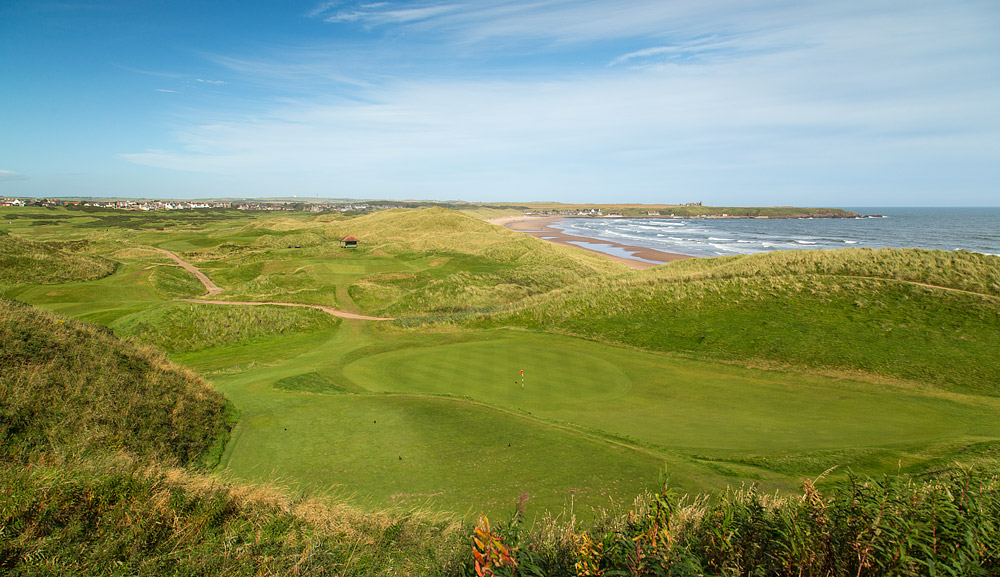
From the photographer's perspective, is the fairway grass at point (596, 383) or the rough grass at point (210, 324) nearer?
the fairway grass at point (596, 383)

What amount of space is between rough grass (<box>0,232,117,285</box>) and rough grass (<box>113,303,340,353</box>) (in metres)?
17.3

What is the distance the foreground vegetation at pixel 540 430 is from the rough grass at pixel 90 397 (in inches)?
2.5

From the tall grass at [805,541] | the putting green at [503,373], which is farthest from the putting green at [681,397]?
the tall grass at [805,541]

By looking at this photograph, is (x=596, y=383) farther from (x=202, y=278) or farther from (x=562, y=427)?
(x=202, y=278)

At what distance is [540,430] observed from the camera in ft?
35.7

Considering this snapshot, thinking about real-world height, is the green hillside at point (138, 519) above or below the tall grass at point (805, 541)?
below

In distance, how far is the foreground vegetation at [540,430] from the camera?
4.06 metres

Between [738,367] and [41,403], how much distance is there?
19769 millimetres

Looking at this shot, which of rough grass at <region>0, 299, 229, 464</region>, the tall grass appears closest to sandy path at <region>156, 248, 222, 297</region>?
rough grass at <region>0, 299, 229, 464</region>

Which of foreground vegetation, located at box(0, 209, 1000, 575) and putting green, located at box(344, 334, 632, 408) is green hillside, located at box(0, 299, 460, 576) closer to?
foreground vegetation, located at box(0, 209, 1000, 575)

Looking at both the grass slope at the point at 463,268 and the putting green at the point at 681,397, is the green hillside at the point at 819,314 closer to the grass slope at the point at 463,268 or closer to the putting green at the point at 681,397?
the putting green at the point at 681,397

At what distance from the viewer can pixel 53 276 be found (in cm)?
3700

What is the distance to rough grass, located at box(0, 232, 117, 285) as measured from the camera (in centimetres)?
3622

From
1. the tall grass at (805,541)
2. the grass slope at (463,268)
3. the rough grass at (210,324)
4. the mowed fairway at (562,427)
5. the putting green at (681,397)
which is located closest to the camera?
the tall grass at (805,541)
